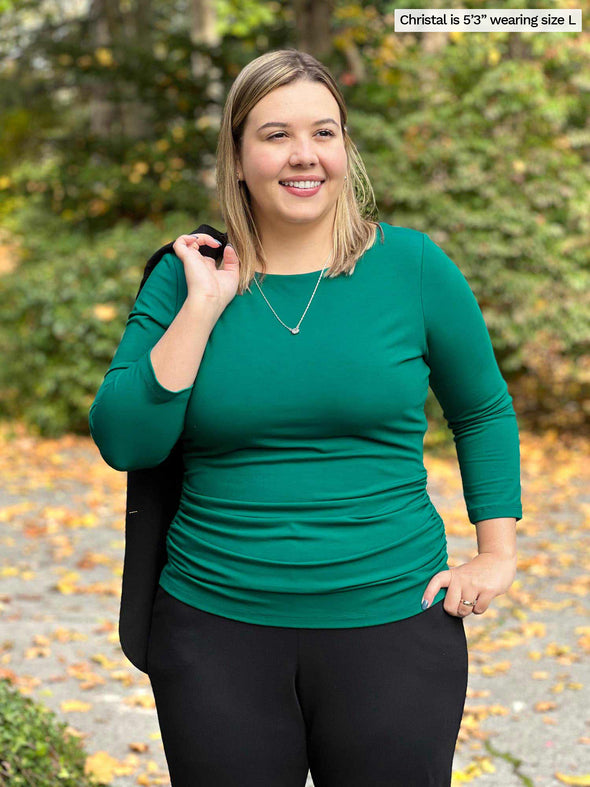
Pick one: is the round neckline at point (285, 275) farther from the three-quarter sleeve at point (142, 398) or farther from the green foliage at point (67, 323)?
the green foliage at point (67, 323)

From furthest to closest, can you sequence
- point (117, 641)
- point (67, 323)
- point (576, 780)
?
point (67, 323) < point (117, 641) < point (576, 780)

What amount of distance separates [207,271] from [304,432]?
1.09 feet

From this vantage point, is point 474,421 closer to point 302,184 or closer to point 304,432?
point 304,432

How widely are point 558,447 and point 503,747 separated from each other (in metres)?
6.65

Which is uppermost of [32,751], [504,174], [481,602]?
[504,174]

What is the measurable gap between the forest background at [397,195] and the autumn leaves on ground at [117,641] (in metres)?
1.71

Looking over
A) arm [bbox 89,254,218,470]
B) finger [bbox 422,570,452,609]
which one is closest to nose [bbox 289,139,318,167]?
arm [bbox 89,254,218,470]

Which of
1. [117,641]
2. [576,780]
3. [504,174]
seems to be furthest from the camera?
[504,174]

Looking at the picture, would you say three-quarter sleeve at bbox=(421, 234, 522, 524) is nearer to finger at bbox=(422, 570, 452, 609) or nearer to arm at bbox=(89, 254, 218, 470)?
finger at bbox=(422, 570, 452, 609)

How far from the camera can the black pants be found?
1747 millimetres

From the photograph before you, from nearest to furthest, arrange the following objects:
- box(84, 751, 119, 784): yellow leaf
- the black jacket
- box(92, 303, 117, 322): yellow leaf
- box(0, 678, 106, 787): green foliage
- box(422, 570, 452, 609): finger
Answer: box(422, 570, 452, 609): finger → the black jacket → box(0, 678, 106, 787): green foliage → box(84, 751, 119, 784): yellow leaf → box(92, 303, 117, 322): yellow leaf

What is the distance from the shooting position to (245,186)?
1963 mm

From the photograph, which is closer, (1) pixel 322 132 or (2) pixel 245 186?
(1) pixel 322 132

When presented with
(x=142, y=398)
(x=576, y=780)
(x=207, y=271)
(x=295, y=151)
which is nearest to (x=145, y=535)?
(x=142, y=398)
